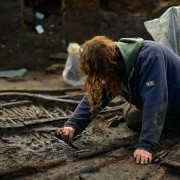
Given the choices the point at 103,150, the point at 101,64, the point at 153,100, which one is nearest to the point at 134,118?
the point at 103,150

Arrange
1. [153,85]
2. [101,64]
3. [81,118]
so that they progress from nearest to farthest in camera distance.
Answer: [101,64], [153,85], [81,118]

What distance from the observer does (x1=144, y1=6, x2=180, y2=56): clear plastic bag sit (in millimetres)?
5809

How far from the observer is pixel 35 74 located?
8297 millimetres

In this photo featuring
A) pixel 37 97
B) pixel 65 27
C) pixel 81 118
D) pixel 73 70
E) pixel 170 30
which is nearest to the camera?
pixel 81 118

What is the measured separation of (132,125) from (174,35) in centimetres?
159

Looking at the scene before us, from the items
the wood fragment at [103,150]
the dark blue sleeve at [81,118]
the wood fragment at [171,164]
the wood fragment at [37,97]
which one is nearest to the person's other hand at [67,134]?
the dark blue sleeve at [81,118]

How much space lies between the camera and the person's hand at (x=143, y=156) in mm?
3793

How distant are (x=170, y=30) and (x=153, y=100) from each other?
2.29 m

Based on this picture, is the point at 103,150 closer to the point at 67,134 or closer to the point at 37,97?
the point at 67,134

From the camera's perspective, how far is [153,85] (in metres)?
3.83

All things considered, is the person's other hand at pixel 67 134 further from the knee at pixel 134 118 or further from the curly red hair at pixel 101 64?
the knee at pixel 134 118

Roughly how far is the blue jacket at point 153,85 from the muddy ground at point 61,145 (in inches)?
10.8

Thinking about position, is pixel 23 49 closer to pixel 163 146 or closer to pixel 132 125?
pixel 132 125

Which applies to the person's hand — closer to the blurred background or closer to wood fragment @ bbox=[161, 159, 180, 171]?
wood fragment @ bbox=[161, 159, 180, 171]
